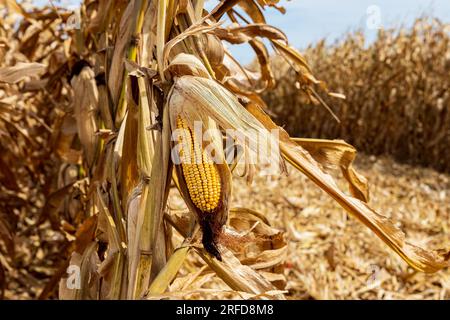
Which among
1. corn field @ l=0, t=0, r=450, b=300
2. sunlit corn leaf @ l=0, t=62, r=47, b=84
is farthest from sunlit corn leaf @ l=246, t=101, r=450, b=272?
sunlit corn leaf @ l=0, t=62, r=47, b=84

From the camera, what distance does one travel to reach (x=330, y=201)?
3018 millimetres

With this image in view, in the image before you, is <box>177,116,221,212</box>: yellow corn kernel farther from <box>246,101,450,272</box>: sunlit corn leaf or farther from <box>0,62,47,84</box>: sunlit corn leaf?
<box>0,62,47,84</box>: sunlit corn leaf

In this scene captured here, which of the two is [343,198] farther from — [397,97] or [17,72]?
[397,97]

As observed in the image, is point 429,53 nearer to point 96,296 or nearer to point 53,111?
point 53,111

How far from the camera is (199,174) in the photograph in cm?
62

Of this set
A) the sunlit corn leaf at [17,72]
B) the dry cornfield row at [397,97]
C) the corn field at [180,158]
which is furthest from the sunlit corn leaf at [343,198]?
the dry cornfield row at [397,97]

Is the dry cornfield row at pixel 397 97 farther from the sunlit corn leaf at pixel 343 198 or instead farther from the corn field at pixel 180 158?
the sunlit corn leaf at pixel 343 198

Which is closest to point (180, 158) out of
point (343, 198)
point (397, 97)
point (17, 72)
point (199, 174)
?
point (199, 174)

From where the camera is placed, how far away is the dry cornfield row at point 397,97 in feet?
14.3

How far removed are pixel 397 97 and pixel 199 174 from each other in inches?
164

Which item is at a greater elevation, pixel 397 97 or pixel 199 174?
pixel 397 97

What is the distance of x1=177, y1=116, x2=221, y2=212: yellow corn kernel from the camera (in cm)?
62

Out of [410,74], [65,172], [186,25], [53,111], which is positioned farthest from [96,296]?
[410,74]

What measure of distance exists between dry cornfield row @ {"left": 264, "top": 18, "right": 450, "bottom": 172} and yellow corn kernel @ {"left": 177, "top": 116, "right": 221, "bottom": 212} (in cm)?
397
